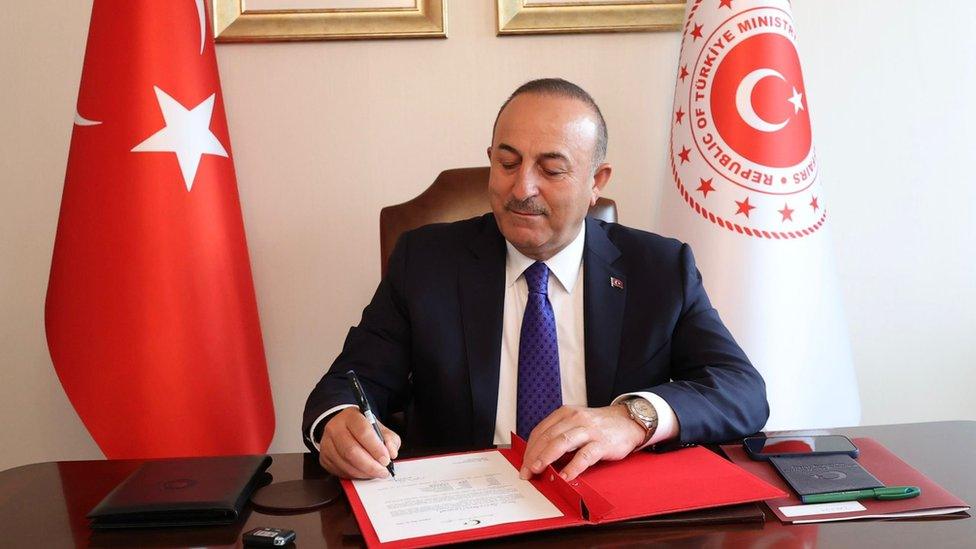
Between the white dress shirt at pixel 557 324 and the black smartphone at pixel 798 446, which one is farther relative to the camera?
the white dress shirt at pixel 557 324

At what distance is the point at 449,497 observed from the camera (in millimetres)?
1141

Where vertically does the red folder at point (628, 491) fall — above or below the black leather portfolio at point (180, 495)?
below

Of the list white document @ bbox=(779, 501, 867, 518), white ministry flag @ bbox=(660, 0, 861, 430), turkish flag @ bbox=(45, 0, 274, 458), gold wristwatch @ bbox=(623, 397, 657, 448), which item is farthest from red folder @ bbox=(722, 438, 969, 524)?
turkish flag @ bbox=(45, 0, 274, 458)

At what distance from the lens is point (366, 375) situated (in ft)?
5.72

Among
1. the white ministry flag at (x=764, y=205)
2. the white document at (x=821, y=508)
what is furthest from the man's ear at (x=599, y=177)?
the white document at (x=821, y=508)

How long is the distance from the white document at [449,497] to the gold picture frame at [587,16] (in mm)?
1784

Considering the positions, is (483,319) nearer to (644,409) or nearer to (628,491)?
(644,409)

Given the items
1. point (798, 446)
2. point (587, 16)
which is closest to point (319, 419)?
point (798, 446)

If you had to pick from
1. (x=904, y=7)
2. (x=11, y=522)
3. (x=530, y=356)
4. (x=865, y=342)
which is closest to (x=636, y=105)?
(x=904, y=7)

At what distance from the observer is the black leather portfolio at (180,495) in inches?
43.4

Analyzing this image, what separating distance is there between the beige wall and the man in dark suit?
38.5 inches

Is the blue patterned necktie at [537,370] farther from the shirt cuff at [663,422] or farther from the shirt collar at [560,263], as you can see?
the shirt cuff at [663,422]

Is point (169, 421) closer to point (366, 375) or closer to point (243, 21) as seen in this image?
point (366, 375)

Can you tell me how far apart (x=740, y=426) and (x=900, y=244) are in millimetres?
1791
